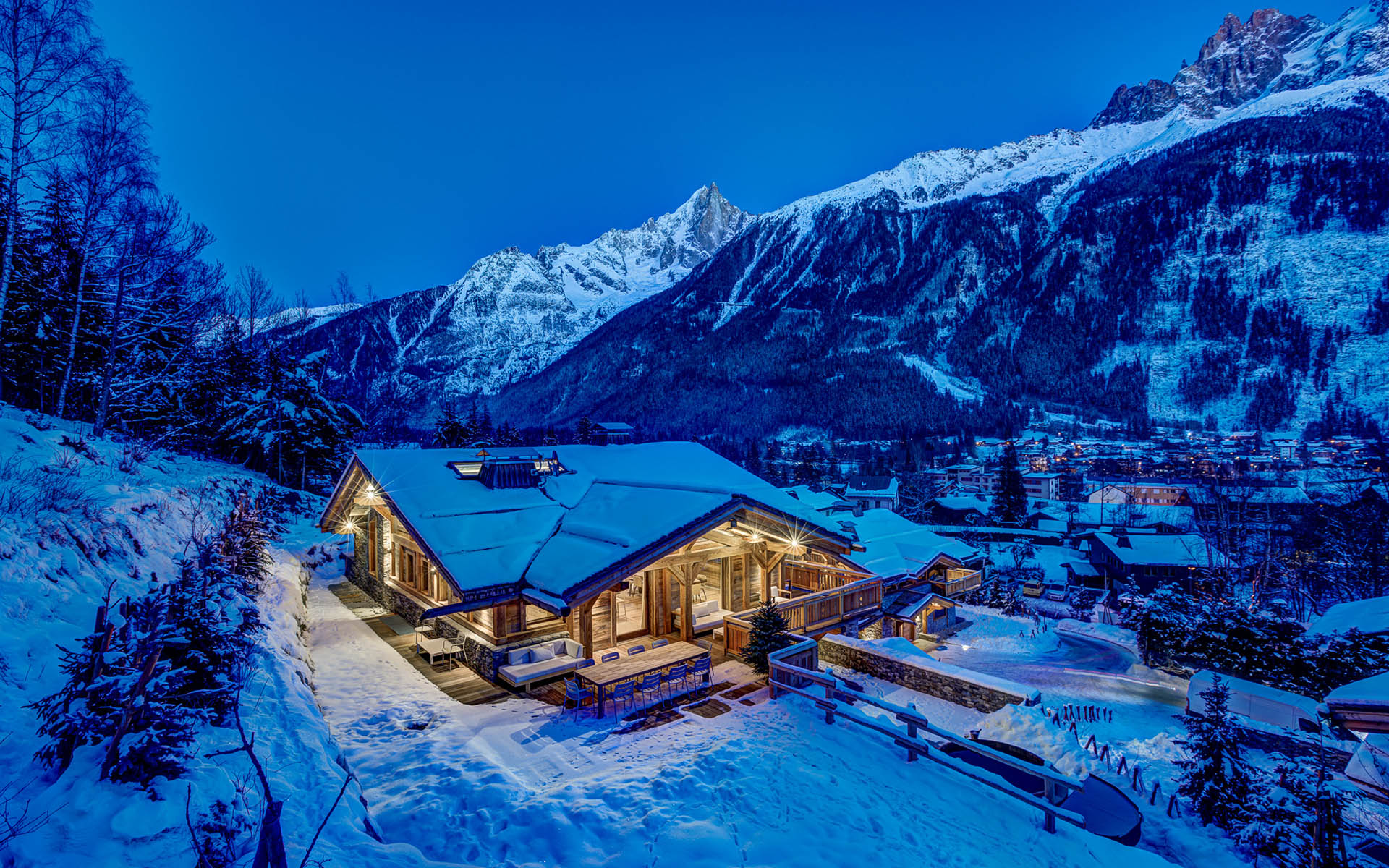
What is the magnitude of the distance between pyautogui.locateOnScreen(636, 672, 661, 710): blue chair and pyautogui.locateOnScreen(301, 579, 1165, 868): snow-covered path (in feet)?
3.19

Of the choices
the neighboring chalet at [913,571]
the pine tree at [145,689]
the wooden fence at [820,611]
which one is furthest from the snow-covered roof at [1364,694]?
the pine tree at [145,689]

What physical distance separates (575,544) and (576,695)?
12.3 feet

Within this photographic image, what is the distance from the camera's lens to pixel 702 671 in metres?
11.5

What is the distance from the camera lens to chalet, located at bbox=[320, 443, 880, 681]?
12359 mm

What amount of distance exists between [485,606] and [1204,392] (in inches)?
6613

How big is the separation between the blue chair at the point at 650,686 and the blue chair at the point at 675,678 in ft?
0.56

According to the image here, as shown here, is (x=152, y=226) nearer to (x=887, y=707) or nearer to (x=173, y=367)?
(x=173, y=367)

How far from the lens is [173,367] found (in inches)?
834

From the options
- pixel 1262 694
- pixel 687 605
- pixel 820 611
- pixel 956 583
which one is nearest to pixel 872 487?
pixel 956 583

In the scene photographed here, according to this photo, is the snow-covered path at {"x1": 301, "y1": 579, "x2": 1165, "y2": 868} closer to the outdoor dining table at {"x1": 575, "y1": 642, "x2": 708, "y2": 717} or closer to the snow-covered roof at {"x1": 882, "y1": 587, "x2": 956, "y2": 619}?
the outdoor dining table at {"x1": 575, "y1": 642, "x2": 708, "y2": 717}

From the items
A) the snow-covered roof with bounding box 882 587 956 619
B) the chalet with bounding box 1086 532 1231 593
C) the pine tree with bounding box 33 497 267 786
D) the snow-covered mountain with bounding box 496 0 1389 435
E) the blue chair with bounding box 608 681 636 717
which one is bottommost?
the chalet with bounding box 1086 532 1231 593

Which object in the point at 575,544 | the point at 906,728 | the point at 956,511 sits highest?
the point at 575,544

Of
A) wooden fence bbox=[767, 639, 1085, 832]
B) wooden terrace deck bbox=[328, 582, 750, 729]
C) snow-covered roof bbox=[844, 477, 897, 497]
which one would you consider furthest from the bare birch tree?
snow-covered roof bbox=[844, 477, 897, 497]

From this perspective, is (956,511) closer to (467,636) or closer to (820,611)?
(820,611)
